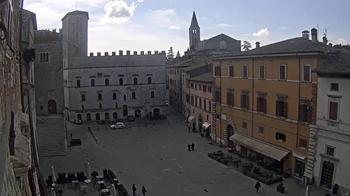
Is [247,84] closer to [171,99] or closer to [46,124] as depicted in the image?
[46,124]

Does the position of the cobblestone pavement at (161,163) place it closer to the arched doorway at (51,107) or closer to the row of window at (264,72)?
the arched doorway at (51,107)

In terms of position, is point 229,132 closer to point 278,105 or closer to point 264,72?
point 264,72

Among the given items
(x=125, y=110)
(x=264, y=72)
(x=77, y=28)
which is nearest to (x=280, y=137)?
(x=264, y=72)

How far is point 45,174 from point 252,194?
1448 centimetres

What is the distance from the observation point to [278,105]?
95.8 ft

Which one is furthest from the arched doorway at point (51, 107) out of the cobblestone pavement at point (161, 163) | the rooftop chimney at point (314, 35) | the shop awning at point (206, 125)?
the rooftop chimney at point (314, 35)

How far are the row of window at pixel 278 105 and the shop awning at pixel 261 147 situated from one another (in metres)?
2.43

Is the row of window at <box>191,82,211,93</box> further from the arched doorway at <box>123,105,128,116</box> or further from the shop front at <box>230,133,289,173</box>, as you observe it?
the arched doorway at <box>123,105,128,116</box>

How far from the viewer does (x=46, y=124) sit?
35.1 metres

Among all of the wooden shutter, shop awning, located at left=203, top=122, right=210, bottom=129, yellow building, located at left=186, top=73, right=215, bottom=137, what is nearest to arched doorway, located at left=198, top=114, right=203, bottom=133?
yellow building, located at left=186, top=73, right=215, bottom=137

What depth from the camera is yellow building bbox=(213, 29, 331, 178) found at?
86.0ft

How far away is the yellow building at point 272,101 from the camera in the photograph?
26.2m

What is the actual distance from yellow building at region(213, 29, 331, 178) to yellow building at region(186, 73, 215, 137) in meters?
4.12

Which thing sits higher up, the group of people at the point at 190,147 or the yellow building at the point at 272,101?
the yellow building at the point at 272,101
